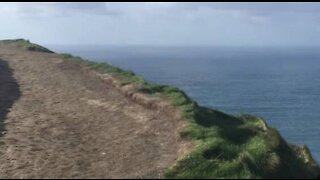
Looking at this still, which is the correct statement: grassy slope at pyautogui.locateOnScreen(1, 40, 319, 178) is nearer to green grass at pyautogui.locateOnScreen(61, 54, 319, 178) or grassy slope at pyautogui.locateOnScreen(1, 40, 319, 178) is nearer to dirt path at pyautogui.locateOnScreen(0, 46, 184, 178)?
green grass at pyautogui.locateOnScreen(61, 54, 319, 178)

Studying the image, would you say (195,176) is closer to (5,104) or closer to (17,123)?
(17,123)

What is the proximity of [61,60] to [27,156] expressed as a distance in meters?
20.5

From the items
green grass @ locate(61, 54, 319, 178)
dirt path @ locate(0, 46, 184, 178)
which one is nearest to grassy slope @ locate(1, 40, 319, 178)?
green grass @ locate(61, 54, 319, 178)

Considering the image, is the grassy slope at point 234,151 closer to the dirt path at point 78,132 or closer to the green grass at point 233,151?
the green grass at point 233,151

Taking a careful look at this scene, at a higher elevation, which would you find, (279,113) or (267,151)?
(267,151)

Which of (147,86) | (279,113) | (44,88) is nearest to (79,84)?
(44,88)

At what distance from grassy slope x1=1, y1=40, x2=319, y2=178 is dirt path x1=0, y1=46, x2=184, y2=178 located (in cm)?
67

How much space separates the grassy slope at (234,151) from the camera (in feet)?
39.1

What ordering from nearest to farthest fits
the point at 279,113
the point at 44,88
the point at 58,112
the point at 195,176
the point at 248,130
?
the point at 195,176
the point at 248,130
the point at 58,112
the point at 44,88
the point at 279,113

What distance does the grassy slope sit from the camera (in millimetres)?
11903

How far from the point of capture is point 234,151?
1329 centimetres

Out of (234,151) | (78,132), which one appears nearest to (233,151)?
(234,151)

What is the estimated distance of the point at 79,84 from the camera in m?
24.9

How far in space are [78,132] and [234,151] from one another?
19.2 feet
